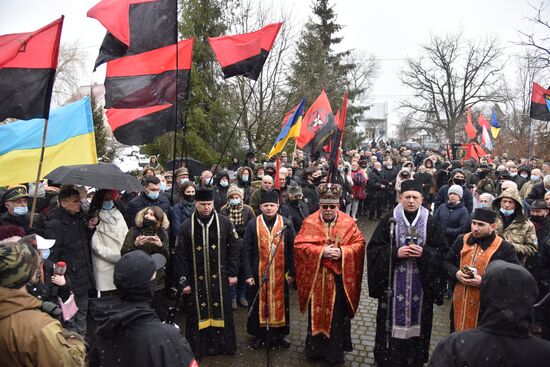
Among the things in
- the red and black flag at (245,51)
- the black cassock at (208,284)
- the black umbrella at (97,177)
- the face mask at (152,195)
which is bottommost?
→ the black cassock at (208,284)

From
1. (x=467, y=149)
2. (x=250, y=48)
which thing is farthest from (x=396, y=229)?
(x=467, y=149)

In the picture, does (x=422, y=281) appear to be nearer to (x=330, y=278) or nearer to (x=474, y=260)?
(x=474, y=260)

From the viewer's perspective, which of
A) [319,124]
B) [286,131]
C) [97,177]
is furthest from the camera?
[319,124]

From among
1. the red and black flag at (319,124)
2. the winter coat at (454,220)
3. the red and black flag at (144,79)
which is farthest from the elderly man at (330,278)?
the red and black flag at (319,124)

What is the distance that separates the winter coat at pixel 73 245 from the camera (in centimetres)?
439

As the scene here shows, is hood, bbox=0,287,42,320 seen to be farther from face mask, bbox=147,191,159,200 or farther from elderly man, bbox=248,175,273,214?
elderly man, bbox=248,175,273,214

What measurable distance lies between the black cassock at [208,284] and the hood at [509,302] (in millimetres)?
3355

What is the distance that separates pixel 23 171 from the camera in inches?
194

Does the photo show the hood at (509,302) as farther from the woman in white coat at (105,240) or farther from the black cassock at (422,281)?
the woman in white coat at (105,240)

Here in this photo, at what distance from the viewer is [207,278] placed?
15.9ft

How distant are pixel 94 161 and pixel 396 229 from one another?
4010 millimetres

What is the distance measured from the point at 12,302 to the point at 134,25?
353cm

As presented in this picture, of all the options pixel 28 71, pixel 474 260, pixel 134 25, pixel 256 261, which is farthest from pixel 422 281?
pixel 28 71

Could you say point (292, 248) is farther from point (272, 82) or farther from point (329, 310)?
point (272, 82)
